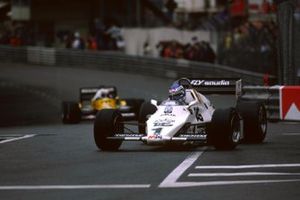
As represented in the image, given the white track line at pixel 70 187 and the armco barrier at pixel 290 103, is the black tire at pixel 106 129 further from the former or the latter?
the armco barrier at pixel 290 103

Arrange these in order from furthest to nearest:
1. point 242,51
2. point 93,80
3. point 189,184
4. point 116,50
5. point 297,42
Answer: point 116,50, point 93,80, point 242,51, point 297,42, point 189,184

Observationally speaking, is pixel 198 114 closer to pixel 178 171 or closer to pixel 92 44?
pixel 178 171

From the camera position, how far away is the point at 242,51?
1554 inches

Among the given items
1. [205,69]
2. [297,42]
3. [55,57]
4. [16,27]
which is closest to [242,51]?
[205,69]

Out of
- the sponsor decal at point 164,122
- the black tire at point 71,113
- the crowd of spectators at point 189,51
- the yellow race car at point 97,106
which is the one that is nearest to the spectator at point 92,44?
the crowd of spectators at point 189,51

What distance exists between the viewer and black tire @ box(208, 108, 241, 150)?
1675cm

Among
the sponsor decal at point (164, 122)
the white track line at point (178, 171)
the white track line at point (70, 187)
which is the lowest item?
the white track line at point (178, 171)

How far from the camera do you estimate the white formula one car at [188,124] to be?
1678cm

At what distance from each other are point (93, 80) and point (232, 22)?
7324mm

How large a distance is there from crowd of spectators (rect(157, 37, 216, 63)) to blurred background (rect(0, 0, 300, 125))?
0.04 m

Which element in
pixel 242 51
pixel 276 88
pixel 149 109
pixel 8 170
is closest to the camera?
pixel 8 170

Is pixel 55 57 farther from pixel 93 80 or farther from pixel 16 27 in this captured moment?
pixel 93 80

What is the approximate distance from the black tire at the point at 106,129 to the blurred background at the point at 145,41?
13.4m

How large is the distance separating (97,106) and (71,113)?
4.08 feet
